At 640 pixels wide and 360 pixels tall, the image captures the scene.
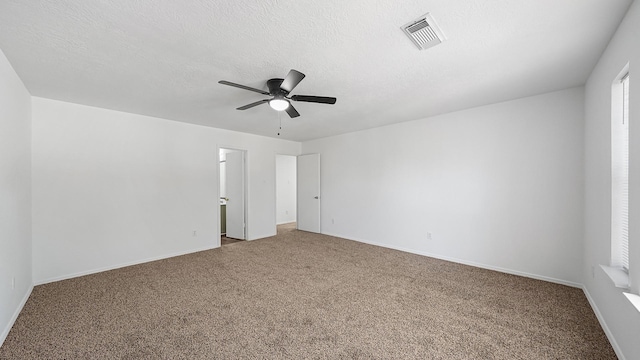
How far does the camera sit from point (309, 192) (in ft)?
20.9

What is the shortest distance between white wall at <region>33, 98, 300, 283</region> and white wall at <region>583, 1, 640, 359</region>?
528cm

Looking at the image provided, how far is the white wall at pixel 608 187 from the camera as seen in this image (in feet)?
5.22

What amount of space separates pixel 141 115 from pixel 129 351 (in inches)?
137

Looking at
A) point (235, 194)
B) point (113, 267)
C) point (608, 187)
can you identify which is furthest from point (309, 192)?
point (608, 187)

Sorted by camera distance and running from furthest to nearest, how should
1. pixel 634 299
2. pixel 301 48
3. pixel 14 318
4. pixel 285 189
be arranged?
pixel 285 189, pixel 14 318, pixel 301 48, pixel 634 299

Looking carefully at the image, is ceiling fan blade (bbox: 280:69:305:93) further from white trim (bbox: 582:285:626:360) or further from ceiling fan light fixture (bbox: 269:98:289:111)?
white trim (bbox: 582:285:626:360)

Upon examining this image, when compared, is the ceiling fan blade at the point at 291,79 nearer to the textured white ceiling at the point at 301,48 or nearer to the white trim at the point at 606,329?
the textured white ceiling at the point at 301,48

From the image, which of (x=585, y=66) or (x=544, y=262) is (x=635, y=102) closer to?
(x=585, y=66)

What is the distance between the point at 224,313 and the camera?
8.13ft

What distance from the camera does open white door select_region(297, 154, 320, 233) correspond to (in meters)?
6.19

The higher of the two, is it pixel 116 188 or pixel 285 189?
pixel 116 188

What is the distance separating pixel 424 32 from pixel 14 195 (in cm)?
408

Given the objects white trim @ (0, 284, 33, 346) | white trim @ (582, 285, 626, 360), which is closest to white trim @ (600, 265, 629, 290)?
white trim @ (582, 285, 626, 360)

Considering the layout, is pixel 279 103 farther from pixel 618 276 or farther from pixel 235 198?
pixel 235 198
